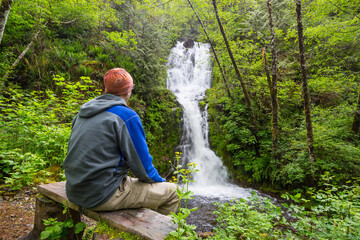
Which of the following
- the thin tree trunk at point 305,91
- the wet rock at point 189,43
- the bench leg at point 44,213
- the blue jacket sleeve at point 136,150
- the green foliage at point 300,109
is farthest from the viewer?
the wet rock at point 189,43

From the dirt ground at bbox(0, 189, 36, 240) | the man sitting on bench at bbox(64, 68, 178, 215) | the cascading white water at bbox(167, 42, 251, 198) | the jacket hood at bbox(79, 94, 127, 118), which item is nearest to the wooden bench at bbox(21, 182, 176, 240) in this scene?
the man sitting on bench at bbox(64, 68, 178, 215)

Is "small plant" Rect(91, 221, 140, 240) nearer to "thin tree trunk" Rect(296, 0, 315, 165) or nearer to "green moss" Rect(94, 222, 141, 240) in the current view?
"green moss" Rect(94, 222, 141, 240)

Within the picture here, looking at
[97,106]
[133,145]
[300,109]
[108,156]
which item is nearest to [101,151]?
[108,156]

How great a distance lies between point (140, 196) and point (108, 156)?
592 millimetres

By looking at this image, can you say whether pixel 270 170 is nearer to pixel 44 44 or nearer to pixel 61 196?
pixel 61 196

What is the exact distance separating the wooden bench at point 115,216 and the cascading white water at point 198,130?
6.04 m

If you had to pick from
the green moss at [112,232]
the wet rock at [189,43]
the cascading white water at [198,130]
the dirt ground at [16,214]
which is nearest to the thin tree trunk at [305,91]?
the cascading white water at [198,130]

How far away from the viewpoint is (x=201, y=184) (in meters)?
8.52

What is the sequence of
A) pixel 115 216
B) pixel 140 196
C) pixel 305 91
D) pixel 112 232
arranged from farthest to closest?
pixel 305 91
pixel 140 196
pixel 115 216
pixel 112 232

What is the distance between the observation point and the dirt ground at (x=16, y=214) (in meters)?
2.33

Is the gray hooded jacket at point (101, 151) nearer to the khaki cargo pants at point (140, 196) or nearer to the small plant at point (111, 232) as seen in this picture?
the khaki cargo pants at point (140, 196)

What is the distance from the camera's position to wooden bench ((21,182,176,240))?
147 cm

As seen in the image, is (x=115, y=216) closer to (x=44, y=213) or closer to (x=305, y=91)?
(x=44, y=213)

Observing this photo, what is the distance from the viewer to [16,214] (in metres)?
2.67
